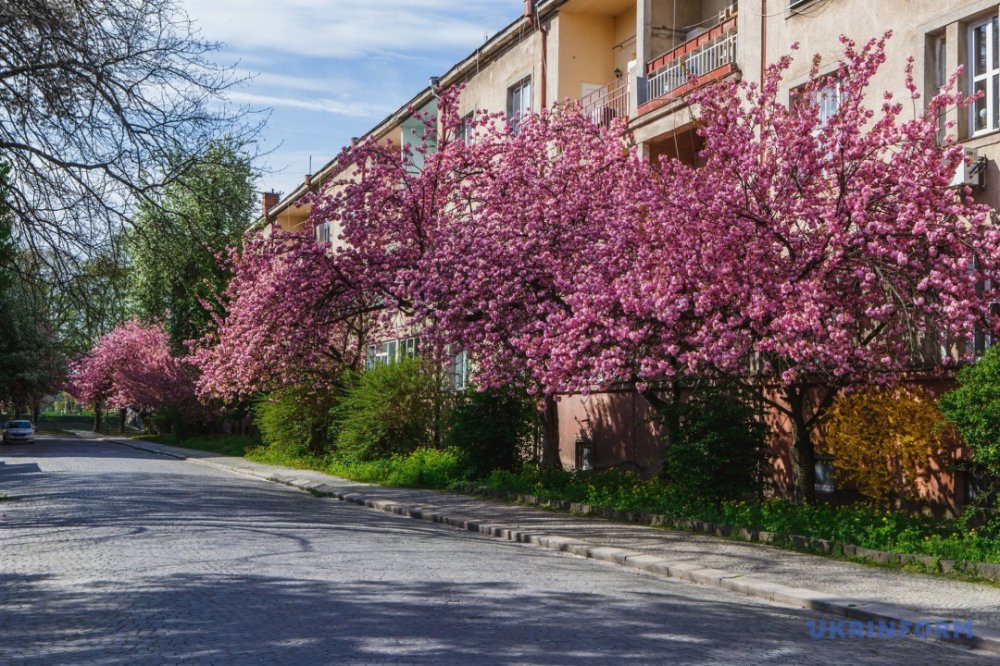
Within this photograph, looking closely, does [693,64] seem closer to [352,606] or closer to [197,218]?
[197,218]

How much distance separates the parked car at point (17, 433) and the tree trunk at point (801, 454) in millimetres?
47563

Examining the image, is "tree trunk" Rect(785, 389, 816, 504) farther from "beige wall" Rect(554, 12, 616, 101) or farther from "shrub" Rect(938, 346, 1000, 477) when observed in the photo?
"beige wall" Rect(554, 12, 616, 101)

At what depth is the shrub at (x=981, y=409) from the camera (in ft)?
37.9

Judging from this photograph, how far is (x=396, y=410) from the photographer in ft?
87.5

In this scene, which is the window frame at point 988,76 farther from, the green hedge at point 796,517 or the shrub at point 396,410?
the shrub at point 396,410

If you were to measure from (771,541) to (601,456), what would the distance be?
9562 mm

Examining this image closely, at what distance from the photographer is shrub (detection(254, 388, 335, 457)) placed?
32.7 metres

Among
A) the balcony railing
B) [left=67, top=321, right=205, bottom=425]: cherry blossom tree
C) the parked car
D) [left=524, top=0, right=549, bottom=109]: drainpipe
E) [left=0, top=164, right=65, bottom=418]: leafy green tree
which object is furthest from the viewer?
[left=67, top=321, right=205, bottom=425]: cherry blossom tree

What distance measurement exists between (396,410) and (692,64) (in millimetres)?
11156

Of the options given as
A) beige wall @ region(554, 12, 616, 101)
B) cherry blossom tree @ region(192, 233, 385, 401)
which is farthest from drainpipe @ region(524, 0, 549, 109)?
cherry blossom tree @ region(192, 233, 385, 401)

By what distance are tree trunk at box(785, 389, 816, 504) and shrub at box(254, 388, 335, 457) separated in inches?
754

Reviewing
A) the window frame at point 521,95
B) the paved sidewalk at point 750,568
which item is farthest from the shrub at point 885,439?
the window frame at point 521,95

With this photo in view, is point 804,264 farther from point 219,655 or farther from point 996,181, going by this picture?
point 219,655

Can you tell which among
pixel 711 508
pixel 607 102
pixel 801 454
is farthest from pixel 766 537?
pixel 607 102
